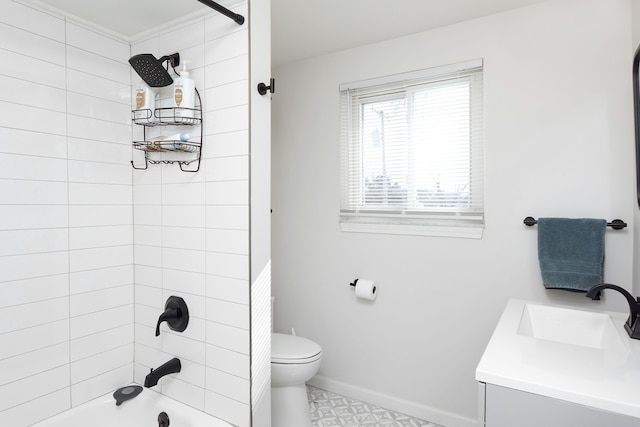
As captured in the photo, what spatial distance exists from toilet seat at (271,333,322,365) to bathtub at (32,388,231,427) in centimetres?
51

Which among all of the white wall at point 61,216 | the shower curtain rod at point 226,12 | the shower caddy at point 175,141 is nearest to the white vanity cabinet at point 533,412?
the shower caddy at point 175,141

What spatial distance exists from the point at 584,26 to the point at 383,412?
2.50 metres

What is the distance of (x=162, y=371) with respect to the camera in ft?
5.37

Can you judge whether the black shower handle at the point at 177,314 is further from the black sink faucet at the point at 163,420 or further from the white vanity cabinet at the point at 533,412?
the white vanity cabinet at the point at 533,412

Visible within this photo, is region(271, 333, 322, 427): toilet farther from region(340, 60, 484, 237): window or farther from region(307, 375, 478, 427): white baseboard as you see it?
region(340, 60, 484, 237): window

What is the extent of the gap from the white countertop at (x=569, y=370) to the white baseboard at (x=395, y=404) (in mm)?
1140

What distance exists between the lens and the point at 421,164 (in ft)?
7.61

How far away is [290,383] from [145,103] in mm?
1617

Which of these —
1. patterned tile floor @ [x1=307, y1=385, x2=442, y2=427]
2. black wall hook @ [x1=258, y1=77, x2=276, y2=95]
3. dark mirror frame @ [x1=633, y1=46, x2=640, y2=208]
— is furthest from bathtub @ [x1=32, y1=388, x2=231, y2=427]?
dark mirror frame @ [x1=633, y1=46, x2=640, y2=208]

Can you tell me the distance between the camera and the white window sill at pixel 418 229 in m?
2.15

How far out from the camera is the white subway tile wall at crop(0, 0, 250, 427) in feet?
4.85

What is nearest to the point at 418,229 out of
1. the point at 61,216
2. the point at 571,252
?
the point at 571,252

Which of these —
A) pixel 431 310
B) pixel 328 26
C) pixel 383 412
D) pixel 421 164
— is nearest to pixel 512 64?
pixel 421 164

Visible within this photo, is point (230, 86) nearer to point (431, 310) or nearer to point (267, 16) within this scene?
point (267, 16)
